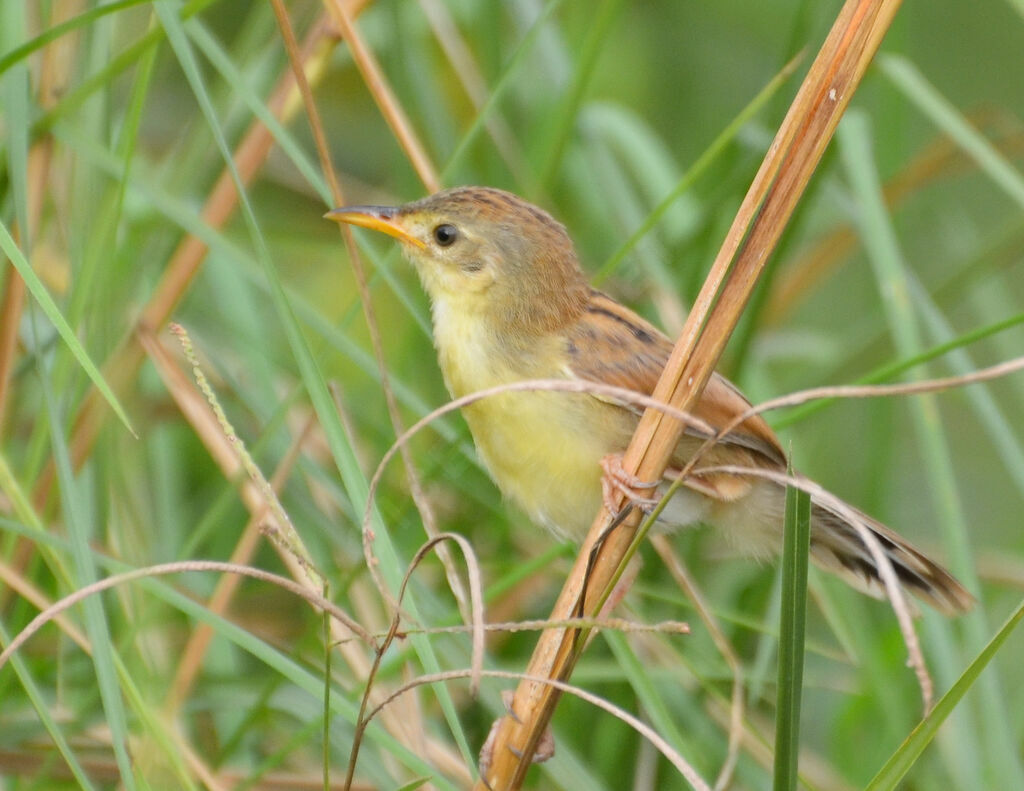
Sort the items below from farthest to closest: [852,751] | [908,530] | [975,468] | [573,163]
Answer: [975,468] < [908,530] < [573,163] < [852,751]

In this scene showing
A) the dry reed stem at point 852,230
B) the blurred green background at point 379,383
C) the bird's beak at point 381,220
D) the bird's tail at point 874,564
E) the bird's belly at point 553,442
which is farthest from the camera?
the dry reed stem at point 852,230

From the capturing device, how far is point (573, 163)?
417 centimetres

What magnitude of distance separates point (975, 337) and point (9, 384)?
2.05 m

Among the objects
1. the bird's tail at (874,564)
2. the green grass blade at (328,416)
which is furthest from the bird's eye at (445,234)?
the bird's tail at (874,564)

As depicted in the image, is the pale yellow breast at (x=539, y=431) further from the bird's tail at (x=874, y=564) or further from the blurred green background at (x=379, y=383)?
the bird's tail at (x=874, y=564)

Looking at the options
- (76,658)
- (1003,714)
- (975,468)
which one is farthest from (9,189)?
(975,468)

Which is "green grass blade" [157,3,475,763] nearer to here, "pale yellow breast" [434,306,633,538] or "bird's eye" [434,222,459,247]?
"pale yellow breast" [434,306,633,538]

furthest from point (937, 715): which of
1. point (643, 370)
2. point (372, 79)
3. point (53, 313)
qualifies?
point (372, 79)

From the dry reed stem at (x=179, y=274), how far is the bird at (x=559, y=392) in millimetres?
312

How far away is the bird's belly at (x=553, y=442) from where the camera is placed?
2.71m

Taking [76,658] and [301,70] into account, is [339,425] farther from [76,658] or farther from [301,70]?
[76,658]

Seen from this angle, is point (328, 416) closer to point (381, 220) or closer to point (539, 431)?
point (539, 431)

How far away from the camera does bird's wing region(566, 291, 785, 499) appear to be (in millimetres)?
2805

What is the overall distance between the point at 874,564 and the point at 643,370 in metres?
0.64
